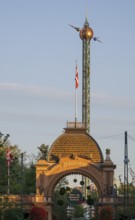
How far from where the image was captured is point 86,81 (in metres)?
177

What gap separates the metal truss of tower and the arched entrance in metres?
64.2

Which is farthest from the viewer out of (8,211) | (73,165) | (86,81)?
(86,81)

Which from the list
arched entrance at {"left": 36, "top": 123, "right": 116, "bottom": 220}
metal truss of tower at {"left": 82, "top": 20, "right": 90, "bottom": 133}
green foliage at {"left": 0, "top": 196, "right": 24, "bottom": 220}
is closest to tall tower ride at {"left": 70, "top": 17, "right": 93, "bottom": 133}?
metal truss of tower at {"left": 82, "top": 20, "right": 90, "bottom": 133}

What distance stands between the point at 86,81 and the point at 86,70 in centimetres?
294

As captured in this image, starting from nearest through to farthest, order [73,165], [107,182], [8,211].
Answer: [8,211], [73,165], [107,182]

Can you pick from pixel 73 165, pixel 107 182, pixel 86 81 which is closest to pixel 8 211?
pixel 73 165

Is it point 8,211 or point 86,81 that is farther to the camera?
point 86,81

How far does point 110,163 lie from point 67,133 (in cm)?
785

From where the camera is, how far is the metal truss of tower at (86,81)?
174 m

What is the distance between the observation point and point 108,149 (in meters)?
107

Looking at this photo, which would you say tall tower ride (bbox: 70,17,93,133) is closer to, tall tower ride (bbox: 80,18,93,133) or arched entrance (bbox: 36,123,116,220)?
tall tower ride (bbox: 80,18,93,133)

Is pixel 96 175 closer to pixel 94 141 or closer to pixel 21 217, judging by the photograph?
pixel 94 141

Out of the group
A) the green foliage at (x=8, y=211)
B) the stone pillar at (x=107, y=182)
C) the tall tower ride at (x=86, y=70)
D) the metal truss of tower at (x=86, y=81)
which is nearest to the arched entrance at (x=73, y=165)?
the stone pillar at (x=107, y=182)

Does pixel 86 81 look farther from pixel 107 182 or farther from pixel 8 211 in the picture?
pixel 8 211
